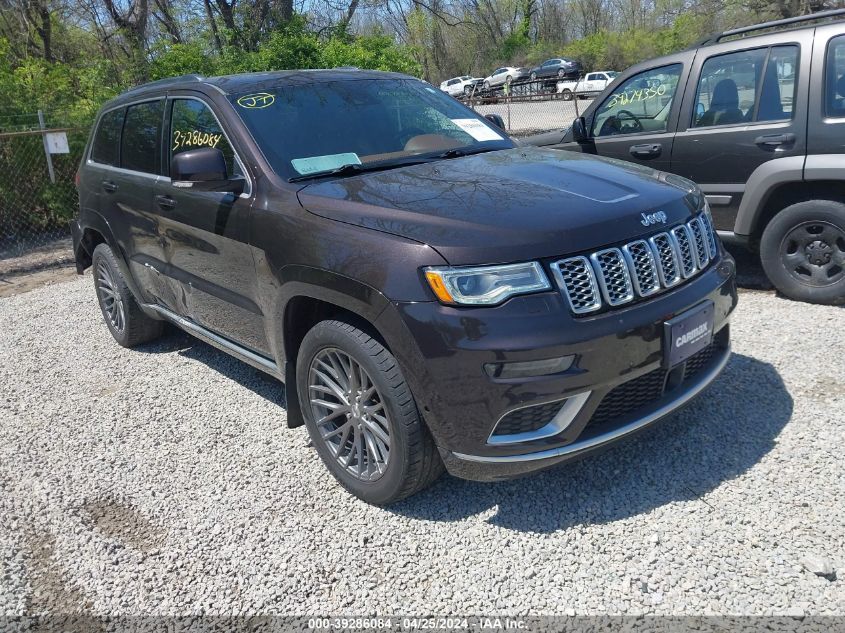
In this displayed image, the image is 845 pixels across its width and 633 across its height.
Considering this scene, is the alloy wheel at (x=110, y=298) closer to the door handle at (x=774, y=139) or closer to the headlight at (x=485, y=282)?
the headlight at (x=485, y=282)

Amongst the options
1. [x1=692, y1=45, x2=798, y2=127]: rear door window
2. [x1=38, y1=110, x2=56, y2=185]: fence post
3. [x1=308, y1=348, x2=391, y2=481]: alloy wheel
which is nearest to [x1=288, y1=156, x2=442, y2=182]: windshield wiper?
[x1=308, y1=348, x2=391, y2=481]: alloy wheel

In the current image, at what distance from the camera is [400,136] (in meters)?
3.86

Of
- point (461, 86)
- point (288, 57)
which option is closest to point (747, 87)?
point (288, 57)

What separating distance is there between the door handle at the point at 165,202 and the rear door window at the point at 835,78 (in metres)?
4.35

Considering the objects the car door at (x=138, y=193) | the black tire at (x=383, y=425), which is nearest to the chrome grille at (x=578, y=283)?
the black tire at (x=383, y=425)

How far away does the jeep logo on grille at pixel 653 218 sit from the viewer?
2.88 meters

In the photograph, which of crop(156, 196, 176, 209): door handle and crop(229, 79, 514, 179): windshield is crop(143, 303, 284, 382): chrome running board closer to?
crop(156, 196, 176, 209): door handle

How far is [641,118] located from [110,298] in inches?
182

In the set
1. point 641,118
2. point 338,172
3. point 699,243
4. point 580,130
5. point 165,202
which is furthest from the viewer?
point 580,130

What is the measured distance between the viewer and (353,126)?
379cm

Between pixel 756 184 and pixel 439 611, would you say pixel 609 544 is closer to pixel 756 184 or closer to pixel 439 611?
pixel 439 611

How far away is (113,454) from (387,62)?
8935 millimetres

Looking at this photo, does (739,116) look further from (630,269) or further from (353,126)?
(630,269)

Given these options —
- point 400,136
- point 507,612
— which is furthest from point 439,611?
point 400,136
